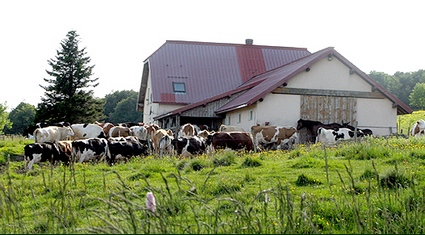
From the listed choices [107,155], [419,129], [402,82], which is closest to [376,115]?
[419,129]

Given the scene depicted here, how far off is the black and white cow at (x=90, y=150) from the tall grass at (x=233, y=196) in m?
1.95

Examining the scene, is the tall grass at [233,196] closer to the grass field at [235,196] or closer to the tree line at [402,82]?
the grass field at [235,196]

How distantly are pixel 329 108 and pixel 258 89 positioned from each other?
431 cm

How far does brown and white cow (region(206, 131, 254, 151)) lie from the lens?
24170mm

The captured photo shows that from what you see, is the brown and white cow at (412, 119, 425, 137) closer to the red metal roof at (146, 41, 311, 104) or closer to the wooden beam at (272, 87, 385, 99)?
the wooden beam at (272, 87, 385, 99)

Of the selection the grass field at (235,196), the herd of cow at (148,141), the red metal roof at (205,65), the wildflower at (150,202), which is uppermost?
the red metal roof at (205,65)

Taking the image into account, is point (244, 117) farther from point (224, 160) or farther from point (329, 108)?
point (224, 160)

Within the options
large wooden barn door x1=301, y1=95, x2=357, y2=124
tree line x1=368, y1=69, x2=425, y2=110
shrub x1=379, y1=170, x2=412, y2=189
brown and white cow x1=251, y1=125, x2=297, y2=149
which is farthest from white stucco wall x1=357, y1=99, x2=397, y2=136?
tree line x1=368, y1=69, x2=425, y2=110

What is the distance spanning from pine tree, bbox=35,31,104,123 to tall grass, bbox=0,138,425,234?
35914mm

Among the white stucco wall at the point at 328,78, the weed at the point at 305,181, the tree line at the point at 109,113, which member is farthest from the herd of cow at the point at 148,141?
the tree line at the point at 109,113

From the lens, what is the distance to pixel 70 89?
56562mm

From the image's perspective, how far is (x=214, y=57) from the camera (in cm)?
4812

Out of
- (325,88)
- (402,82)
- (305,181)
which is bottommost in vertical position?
(305,181)

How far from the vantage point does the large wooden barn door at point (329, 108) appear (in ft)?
107
